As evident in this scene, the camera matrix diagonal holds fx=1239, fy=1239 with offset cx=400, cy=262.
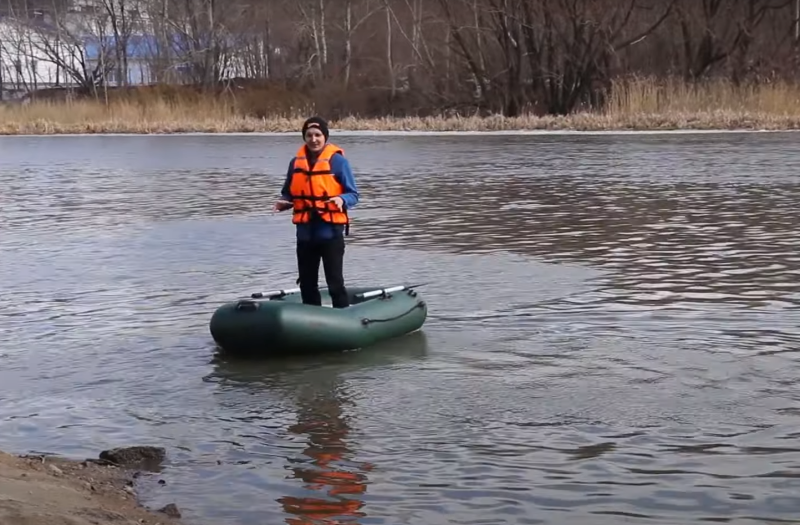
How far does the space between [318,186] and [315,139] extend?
1.08 feet

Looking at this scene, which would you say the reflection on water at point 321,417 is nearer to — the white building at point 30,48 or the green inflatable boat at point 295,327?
the green inflatable boat at point 295,327

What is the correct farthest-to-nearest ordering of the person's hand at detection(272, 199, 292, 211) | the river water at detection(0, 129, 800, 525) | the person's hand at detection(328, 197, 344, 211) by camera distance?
the person's hand at detection(272, 199, 292, 211) < the person's hand at detection(328, 197, 344, 211) < the river water at detection(0, 129, 800, 525)

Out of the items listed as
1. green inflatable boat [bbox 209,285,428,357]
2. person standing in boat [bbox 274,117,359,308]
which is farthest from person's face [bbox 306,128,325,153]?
green inflatable boat [bbox 209,285,428,357]

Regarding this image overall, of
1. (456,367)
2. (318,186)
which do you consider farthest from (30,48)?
(456,367)

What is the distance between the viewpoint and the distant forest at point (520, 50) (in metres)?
39.3

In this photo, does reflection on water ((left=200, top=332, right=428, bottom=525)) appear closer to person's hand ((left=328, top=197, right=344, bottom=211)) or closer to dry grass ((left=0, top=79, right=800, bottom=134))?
person's hand ((left=328, top=197, right=344, bottom=211))

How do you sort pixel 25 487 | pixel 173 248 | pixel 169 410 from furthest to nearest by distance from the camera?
1. pixel 173 248
2. pixel 169 410
3. pixel 25 487

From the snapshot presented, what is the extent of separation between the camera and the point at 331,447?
21.5 feet

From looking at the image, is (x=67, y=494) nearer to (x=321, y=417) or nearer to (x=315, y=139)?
(x=321, y=417)

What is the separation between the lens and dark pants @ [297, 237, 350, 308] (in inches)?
344

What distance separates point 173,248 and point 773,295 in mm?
6743

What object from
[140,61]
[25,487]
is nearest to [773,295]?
[25,487]

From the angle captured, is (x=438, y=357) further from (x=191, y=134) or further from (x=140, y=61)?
(x=140, y=61)

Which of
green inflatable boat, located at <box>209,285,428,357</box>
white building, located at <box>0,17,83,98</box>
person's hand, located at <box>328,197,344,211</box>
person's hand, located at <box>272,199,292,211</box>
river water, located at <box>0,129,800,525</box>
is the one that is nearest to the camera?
river water, located at <box>0,129,800,525</box>
